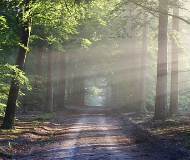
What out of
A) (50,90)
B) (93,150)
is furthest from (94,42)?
(93,150)

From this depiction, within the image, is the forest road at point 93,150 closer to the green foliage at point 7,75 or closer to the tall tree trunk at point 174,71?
the green foliage at point 7,75

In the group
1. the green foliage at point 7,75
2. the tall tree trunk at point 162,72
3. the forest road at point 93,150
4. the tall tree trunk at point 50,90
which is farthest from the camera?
the tall tree trunk at point 50,90

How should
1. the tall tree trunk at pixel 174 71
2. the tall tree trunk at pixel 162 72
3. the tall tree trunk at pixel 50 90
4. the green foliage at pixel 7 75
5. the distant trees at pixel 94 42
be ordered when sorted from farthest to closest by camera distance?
the tall tree trunk at pixel 50 90
the tall tree trunk at pixel 174 71
the tall tree trunk at pixel 162 72
the distant trees at pixel 94 42
the green foliage at pixel 7 75

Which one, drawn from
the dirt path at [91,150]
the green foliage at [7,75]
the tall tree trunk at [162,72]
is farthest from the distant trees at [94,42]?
the dirt path at [91,150]

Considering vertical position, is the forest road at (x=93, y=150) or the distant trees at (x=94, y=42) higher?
the distant trees at (x=94, y=42)

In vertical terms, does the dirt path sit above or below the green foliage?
below

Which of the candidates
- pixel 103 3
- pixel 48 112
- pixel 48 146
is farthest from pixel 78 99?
pixel 48 146

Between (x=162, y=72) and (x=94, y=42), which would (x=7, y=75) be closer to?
(x=162, y=72)

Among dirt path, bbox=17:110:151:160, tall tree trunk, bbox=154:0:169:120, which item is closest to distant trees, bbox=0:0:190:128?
tall tree trunk, bbox=154:0:169:120

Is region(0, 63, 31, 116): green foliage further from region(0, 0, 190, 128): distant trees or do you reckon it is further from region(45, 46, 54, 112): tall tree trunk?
region(45, 46, 54, 112): tall tree trunk

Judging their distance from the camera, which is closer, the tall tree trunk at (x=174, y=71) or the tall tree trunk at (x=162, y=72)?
the tall tree trunk at (x=162, y=72)

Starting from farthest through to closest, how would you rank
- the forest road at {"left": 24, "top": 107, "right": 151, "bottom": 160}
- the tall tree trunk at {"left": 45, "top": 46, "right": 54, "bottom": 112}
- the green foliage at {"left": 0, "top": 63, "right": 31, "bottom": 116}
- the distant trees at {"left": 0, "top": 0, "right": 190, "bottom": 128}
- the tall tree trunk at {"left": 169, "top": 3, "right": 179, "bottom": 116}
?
1. the tall tree trunk at {"left": 45, "top": 46, "right": 54, "bottom": 112}
2. the tall tree trunk at {"left": 169, "top": 3, "right": 179, "bottom": 116}
3. the distant trees at {"left": 0, "top": 0, "right": 190, "bottom": 128}
4. the green foliage at {"left": 0, "top": 63, "right": 31, "bottom": 116}
5. the forest road at {"left": 24, "top": 107, "right": 151, "bottom": 160}

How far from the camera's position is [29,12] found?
12.3m

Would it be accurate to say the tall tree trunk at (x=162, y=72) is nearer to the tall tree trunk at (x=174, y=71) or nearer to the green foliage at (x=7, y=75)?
the tall tree trunk at (x=174, y=71)
